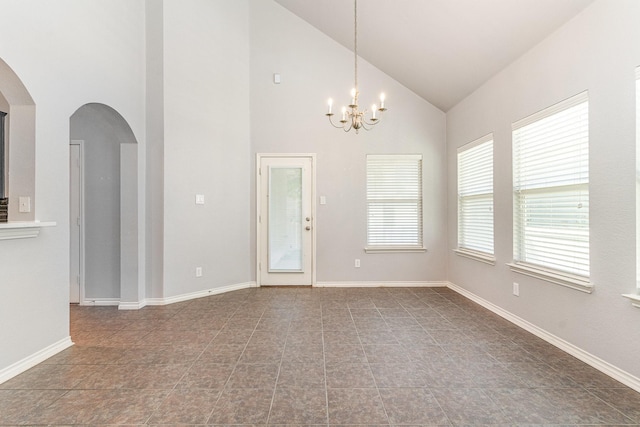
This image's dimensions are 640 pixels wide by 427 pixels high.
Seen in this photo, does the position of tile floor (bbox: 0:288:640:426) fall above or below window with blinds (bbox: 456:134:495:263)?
below

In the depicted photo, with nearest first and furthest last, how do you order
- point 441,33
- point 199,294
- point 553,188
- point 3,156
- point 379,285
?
point 3,156, point 553,188, point 441,33, point 199,294, point 379,285

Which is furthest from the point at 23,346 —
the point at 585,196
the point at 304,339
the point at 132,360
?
the point at 585,196

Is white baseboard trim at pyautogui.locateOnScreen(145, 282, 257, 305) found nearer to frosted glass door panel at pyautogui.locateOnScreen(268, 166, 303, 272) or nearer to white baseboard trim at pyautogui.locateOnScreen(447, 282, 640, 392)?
frosted glass door panel at pyautogui.locateOnScreen(268, 166, 303, 272)

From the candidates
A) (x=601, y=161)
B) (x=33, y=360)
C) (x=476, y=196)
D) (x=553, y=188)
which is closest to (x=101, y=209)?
(x=33, y=360)

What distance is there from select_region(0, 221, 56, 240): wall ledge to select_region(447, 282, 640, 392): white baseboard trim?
14.2 ft

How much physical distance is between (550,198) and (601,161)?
0.58 metres

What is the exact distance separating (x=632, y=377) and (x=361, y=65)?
4.67 metres

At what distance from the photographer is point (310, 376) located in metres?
2.15

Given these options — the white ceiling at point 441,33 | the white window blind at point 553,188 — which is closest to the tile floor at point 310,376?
the white window blind at point 553,188

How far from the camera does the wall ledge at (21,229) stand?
2.05m

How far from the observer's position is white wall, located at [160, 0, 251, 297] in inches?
152

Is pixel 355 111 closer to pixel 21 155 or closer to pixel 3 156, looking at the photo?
pixel 21 155

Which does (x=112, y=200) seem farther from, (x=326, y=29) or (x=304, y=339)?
(x=326, y=29)

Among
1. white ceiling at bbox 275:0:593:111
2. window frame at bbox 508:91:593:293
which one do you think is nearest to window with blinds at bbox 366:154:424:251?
white ceiling at bbox 275:0:593:111
